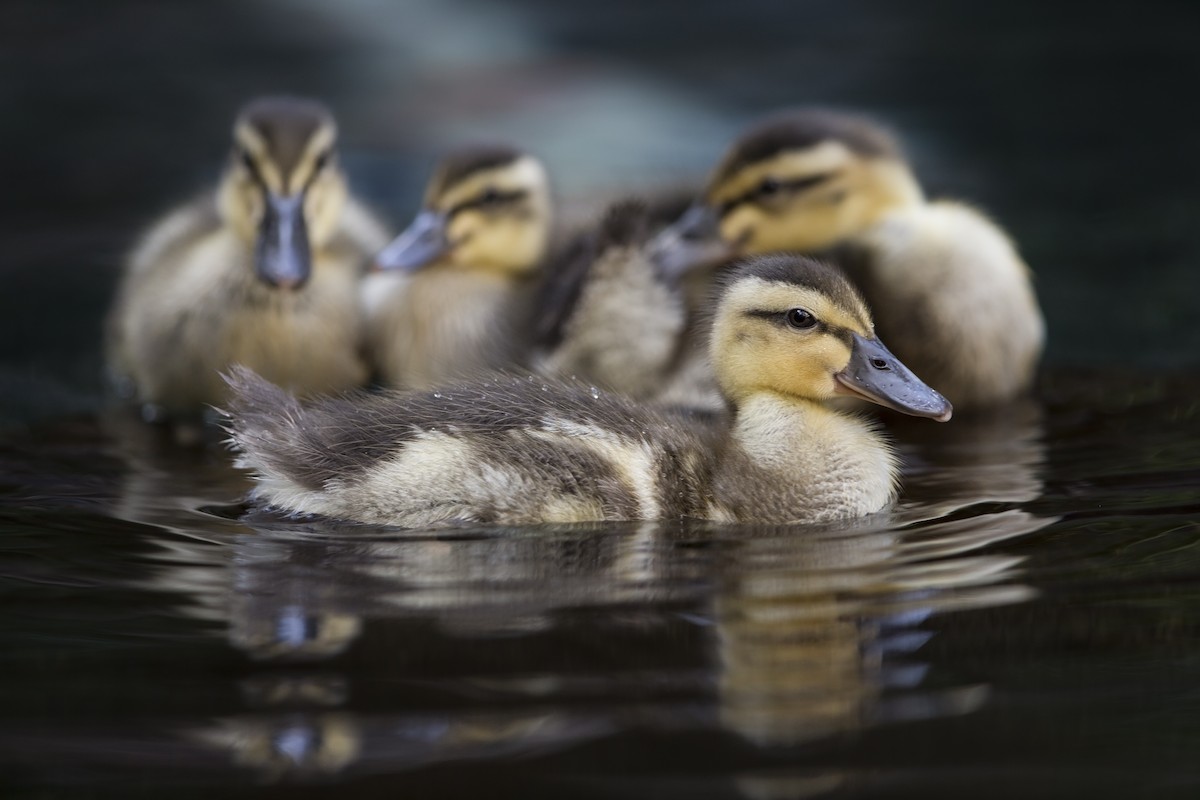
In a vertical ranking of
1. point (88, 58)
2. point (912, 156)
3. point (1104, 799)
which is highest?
point (88, 58)

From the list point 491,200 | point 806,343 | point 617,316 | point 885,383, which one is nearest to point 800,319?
point 806,343

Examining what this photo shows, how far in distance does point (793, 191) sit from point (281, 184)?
5.50 ft

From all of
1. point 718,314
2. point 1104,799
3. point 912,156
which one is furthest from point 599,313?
point 912,156

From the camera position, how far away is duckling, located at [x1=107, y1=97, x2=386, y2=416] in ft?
18.7

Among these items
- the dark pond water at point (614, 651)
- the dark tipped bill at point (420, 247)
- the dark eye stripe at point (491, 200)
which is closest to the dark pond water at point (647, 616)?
the dark pond water at point (614, 651)

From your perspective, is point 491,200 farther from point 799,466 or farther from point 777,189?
point 799,466

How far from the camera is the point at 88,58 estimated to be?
10.2m

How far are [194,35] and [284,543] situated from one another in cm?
722

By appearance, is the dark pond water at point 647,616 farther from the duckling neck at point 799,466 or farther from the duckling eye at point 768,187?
the duckling eye at point 768,187

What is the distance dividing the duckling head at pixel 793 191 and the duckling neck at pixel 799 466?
1.46 m

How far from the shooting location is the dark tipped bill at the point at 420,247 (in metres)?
5.84

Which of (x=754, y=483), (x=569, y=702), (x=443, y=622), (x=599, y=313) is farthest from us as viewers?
(x=599, y=313)

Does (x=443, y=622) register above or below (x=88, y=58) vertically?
below

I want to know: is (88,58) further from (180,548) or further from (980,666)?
(980,666)
